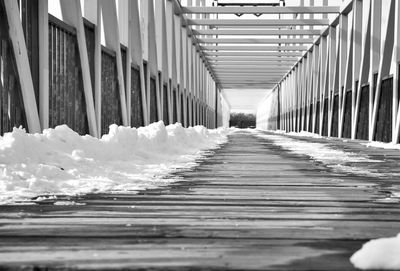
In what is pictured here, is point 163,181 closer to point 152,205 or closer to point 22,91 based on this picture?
point 152,205

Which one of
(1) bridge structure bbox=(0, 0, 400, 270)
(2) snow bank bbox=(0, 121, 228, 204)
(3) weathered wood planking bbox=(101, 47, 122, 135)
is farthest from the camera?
(3) weathered wood planking bbox=(101, 47, 122, 135)

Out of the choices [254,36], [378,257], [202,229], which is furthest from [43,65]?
[254,36]

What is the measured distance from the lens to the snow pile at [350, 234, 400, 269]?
1747 millimetres

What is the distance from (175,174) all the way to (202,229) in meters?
2.92

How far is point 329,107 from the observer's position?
22.9m

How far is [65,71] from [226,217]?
20.3 feet

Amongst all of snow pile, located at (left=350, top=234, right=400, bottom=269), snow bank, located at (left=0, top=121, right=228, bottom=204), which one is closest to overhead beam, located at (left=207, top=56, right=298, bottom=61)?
snow bank, located at (left=0, top=121, right=228, bottom=204)

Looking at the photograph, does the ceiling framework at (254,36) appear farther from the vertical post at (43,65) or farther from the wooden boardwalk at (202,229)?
the wooden boardwalk at (202,229)

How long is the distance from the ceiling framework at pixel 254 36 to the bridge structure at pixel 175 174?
3.20 m

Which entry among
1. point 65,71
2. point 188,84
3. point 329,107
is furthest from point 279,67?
point 65,71

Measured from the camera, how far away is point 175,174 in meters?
5.36

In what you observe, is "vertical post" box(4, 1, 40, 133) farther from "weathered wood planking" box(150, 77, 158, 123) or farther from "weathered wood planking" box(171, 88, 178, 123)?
"weathered wood planking" box(171, 88, 178, 123)

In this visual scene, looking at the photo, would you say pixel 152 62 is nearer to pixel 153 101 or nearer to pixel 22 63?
pixel 153 101

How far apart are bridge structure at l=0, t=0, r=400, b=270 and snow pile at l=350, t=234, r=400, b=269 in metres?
0.05
